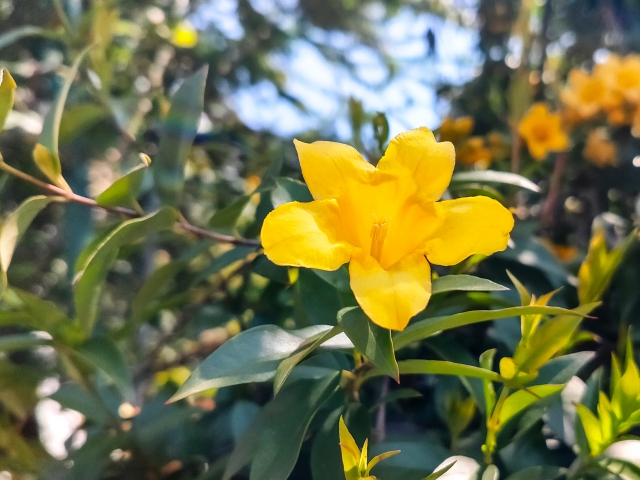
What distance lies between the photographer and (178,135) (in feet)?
1.53

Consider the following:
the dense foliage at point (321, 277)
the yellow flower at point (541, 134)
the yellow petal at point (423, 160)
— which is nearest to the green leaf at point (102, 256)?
the dense foliage at point (321, 277)

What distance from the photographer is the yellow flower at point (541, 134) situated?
0.72m

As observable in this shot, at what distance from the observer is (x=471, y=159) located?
2.12ft

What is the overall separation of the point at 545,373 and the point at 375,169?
0.79ft

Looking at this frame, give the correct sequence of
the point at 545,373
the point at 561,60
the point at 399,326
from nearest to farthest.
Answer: the point at 399,326 < the point at 545,373 < the point at 561,60

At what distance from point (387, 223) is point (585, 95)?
67 centimetres

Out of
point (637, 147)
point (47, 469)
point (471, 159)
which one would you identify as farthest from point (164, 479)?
point (637, 147)

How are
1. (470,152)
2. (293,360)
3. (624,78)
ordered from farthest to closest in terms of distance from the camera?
(624,78) → (470,152) → (293,360)

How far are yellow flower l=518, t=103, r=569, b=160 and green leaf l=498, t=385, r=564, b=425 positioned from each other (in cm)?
50

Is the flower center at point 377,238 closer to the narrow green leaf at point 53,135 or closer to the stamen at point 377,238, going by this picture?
the stamen at point 377,238

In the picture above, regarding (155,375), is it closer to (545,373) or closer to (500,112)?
(545,373)

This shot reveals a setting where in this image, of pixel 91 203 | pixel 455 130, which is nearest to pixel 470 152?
pixel 455 130

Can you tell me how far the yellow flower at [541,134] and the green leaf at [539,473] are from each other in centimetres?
52

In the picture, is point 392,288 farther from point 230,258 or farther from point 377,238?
point 230,258
